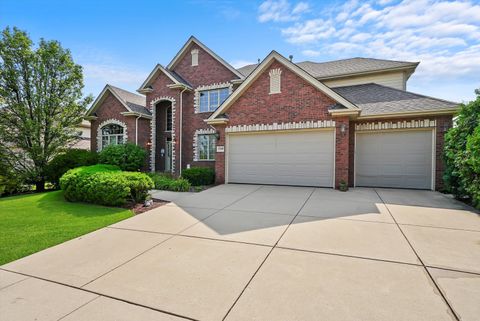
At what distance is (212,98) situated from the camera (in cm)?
1571

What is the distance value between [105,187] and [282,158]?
7.03 metres

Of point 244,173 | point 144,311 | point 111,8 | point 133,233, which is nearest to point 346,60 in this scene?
point 244,173

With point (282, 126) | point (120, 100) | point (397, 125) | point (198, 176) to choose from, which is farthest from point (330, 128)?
point (120, 100)

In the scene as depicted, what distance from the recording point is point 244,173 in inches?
441

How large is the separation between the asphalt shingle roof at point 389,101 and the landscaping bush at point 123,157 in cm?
1246

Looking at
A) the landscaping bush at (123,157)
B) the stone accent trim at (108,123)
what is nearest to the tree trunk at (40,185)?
the landscaping bush at (123,157)

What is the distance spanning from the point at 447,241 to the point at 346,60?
1513cm

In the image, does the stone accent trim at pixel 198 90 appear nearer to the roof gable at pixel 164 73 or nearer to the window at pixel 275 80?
the roof gable at pixel 164 73

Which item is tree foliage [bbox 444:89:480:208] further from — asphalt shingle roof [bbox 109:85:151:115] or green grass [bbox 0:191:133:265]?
asphalt shingle roof [bbox 109:85:151:115]

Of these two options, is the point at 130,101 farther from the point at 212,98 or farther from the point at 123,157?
the point at 212,98

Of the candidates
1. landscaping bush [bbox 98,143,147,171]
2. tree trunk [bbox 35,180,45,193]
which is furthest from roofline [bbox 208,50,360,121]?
tree trunk [bbox 35,180,45,193]

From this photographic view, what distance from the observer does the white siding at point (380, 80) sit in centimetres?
1345

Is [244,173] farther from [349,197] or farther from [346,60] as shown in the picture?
[346,60]

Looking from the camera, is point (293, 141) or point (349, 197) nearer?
point (349, 197)
